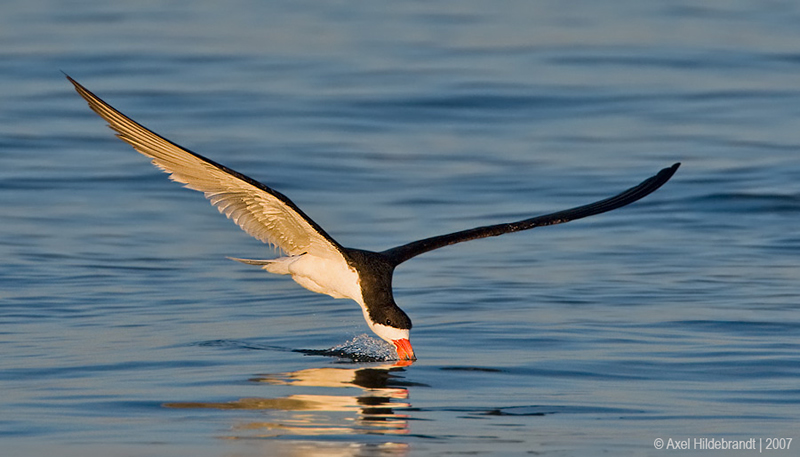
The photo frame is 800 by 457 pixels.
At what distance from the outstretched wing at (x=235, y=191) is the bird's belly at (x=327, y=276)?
0.07m

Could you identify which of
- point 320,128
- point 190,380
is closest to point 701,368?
point 190,380

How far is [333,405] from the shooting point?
22.3ft

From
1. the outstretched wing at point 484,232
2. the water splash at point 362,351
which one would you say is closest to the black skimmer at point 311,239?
the outstretched wing at point 484,232

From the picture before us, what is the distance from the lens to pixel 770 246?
1128cm

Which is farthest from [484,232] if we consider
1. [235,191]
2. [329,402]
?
[329,402]

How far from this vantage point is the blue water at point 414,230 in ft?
21.6

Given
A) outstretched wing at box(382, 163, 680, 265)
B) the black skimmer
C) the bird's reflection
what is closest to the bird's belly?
the black skimmer

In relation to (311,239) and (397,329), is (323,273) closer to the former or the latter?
(311,239)

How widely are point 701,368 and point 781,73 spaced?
1354 centimetres

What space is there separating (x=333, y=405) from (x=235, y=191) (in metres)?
1.67

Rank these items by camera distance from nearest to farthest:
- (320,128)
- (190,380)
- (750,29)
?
(190,380) < (320,128) < (750,29)

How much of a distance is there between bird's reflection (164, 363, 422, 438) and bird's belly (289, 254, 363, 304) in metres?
0.59

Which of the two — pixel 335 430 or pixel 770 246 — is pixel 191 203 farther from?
pixel 335 430

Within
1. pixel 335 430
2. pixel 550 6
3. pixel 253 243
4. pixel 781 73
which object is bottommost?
pixel 335 430
